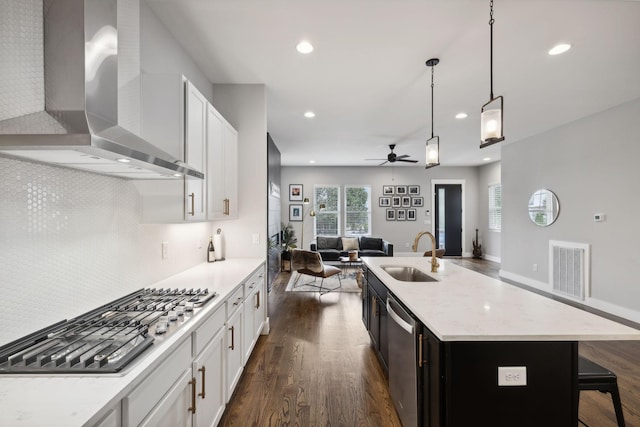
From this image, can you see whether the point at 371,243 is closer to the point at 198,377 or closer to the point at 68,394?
the point at 198,377

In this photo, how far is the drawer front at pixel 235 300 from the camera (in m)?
1.95

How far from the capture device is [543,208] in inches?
201

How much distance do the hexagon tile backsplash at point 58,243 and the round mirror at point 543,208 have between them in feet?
19.6

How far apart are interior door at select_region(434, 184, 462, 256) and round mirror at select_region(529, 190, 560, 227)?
3548 mm

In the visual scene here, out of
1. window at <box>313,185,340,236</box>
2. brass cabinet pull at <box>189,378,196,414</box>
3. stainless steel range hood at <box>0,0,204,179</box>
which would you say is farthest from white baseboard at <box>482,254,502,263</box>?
stainless steel range hood at <box>0,0,204,179</box>

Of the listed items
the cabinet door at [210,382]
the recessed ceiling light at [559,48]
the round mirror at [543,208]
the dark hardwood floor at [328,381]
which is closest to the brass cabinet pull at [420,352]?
the dark hardwood floor at [328,381]

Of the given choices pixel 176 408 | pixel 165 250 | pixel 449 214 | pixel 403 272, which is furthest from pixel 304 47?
pixel 449 214

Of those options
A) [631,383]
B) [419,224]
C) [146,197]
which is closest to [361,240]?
[419,224]

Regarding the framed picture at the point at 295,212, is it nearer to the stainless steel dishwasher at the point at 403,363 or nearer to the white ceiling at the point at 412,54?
the white ceiling at the point at 412,54

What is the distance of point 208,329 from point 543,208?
582cm

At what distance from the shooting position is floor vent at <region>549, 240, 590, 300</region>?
14.1 feet

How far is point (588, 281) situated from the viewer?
4238mm

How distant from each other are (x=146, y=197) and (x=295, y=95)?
227cm

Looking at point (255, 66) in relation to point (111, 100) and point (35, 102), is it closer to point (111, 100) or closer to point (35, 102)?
point (111, 100)
